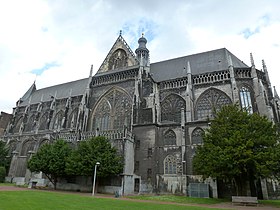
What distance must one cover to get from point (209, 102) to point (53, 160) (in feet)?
75.9

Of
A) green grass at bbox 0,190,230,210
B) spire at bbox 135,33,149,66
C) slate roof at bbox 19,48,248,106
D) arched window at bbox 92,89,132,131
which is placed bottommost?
green grass at bbox 0,190,230,210

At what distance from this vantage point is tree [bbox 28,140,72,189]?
28.7 m

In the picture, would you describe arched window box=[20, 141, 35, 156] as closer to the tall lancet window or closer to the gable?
the gable

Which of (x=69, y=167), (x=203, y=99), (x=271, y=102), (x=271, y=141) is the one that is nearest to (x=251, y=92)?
(x=271, y=102)

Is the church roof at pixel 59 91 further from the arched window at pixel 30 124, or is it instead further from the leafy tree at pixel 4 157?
the leafy tree at pixel 4 157

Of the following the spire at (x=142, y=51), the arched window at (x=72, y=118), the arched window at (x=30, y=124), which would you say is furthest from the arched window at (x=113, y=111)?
the arched window at (x=30, y=124)

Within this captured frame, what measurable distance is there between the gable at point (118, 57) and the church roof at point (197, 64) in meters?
5.72

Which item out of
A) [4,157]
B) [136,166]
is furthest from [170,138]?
[4,157]

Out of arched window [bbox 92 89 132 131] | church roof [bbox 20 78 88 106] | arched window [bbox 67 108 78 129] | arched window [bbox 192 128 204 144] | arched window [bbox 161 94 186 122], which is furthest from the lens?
church roof [bbox 20 78 88 106]

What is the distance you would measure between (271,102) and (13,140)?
154 ft

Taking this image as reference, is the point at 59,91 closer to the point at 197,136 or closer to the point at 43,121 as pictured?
the point at 43,121

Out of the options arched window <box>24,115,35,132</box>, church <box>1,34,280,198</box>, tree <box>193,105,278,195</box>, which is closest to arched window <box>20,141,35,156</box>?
church <box>1,34,280,198</box>

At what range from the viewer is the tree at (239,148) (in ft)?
58.9

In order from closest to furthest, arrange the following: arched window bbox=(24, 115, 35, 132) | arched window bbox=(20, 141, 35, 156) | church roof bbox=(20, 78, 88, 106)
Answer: arched window bbox=(20, 141, 35, 156), arched window bbox=(24, 115, 35, 132), church roof bbox=(20, 78, 88, 106)
